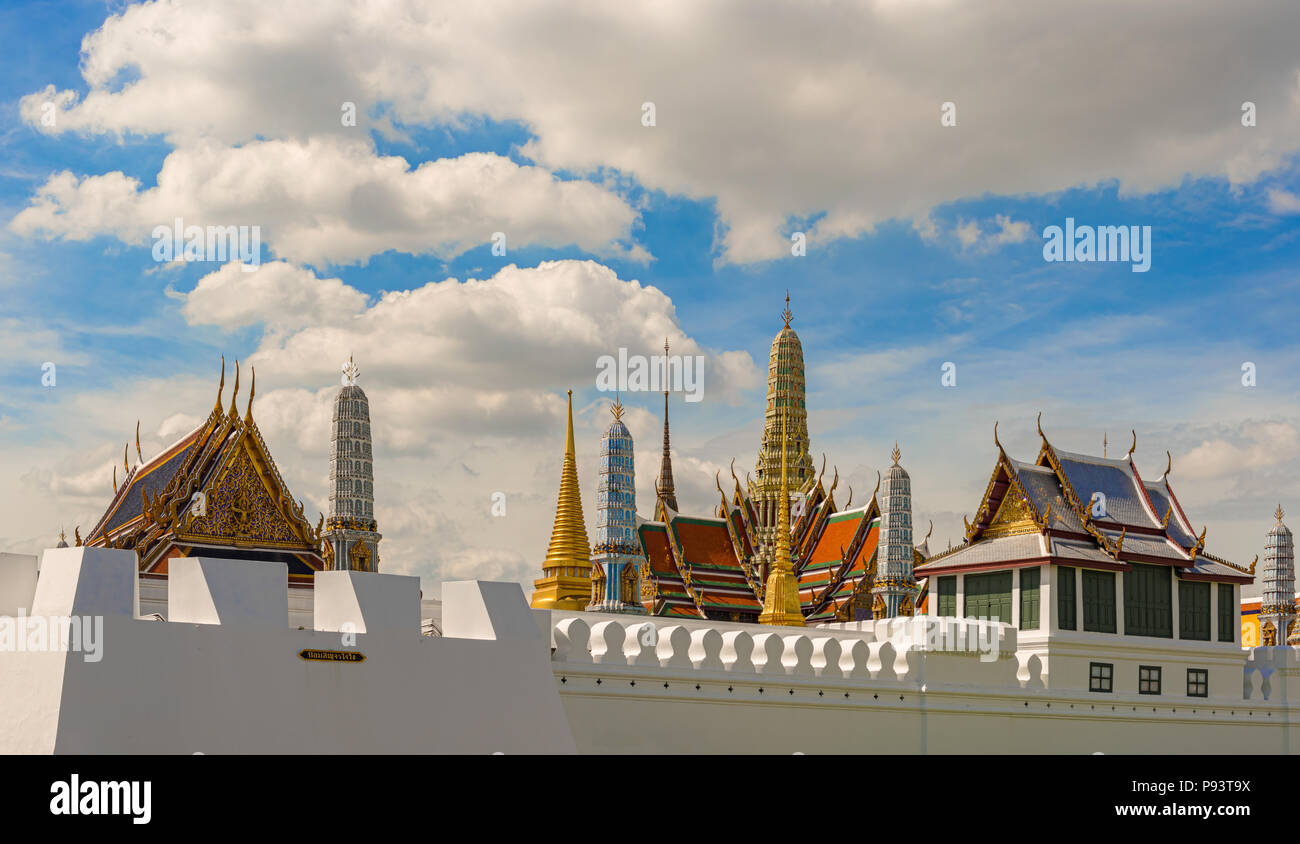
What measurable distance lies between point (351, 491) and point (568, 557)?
17.8 ft

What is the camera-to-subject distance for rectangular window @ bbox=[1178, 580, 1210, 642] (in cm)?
3120

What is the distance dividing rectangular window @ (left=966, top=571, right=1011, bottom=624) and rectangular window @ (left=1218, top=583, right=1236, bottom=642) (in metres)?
5.77

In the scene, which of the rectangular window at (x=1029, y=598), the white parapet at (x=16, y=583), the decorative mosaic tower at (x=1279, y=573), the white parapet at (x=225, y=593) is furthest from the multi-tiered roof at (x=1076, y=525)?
the decorative mosaic tower at (x=1279, y=573)

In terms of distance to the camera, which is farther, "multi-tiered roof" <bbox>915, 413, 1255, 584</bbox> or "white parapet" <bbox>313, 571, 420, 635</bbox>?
"multi-tiered roof" <bbox>915, 413, 1255, 584</bbox>

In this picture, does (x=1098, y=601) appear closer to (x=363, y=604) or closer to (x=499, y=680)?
(x=499, y=680)

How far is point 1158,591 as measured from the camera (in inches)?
1217

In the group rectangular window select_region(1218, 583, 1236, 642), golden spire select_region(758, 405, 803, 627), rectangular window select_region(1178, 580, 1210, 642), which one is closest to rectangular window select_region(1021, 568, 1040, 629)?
rectangular window select_region(1178, 580, 1210, 642)

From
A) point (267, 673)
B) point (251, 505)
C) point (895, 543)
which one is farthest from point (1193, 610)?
point (251, 505)

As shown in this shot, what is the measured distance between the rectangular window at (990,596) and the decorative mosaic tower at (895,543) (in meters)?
15.9

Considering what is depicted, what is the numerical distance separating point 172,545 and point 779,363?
46237mm

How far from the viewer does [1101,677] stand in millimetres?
Answer: 29156

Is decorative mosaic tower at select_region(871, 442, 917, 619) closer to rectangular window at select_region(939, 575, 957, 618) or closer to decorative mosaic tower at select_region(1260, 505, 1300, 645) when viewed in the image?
rectangular window at select_region(939, 575, 957, 618)

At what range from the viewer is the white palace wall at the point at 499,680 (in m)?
15.8
